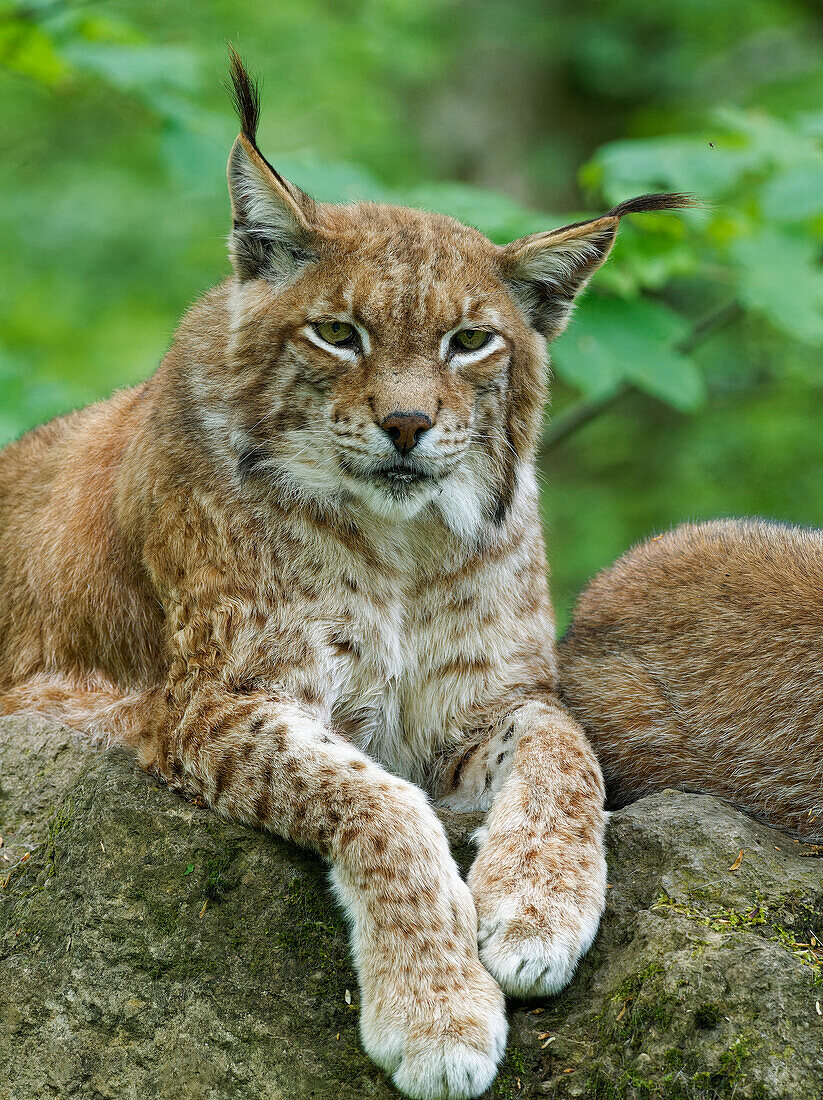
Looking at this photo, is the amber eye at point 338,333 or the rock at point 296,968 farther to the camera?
the amber eye at point 338,333

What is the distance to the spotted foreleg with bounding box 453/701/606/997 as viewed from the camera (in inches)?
121

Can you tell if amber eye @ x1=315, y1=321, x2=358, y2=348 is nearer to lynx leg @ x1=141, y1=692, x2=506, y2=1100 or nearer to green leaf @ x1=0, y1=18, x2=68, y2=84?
lynx leg @ x1=141, y1=692, x2=506, y2=1100

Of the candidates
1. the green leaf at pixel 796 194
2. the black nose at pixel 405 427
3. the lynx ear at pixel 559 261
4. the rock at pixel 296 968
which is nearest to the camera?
the rock at pixel 296 968

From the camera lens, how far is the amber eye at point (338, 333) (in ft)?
12.2

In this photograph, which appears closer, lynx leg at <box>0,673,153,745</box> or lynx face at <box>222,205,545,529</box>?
lynx face at <box>222,205,545,529</box>

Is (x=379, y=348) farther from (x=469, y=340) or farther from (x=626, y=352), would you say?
(x=626, y=352)

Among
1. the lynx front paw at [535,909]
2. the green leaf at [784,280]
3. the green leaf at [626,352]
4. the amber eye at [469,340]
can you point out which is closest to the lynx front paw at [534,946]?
the lynx front paw at [535,909]

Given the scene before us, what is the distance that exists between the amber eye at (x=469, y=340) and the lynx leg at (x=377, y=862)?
4.05 feet

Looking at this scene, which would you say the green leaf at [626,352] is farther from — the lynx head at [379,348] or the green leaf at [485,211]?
the lynx head at [379,348]

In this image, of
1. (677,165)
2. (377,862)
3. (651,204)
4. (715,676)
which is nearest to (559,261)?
(651,204)

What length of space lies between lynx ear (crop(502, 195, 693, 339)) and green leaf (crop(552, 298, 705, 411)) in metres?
1.00

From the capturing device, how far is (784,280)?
18.0 ft

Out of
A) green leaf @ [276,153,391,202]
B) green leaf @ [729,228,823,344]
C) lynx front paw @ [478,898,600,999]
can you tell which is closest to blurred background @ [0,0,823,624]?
green leaf @ [729,228,823,344]

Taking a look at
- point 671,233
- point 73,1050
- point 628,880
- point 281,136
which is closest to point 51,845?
point 73,1050
